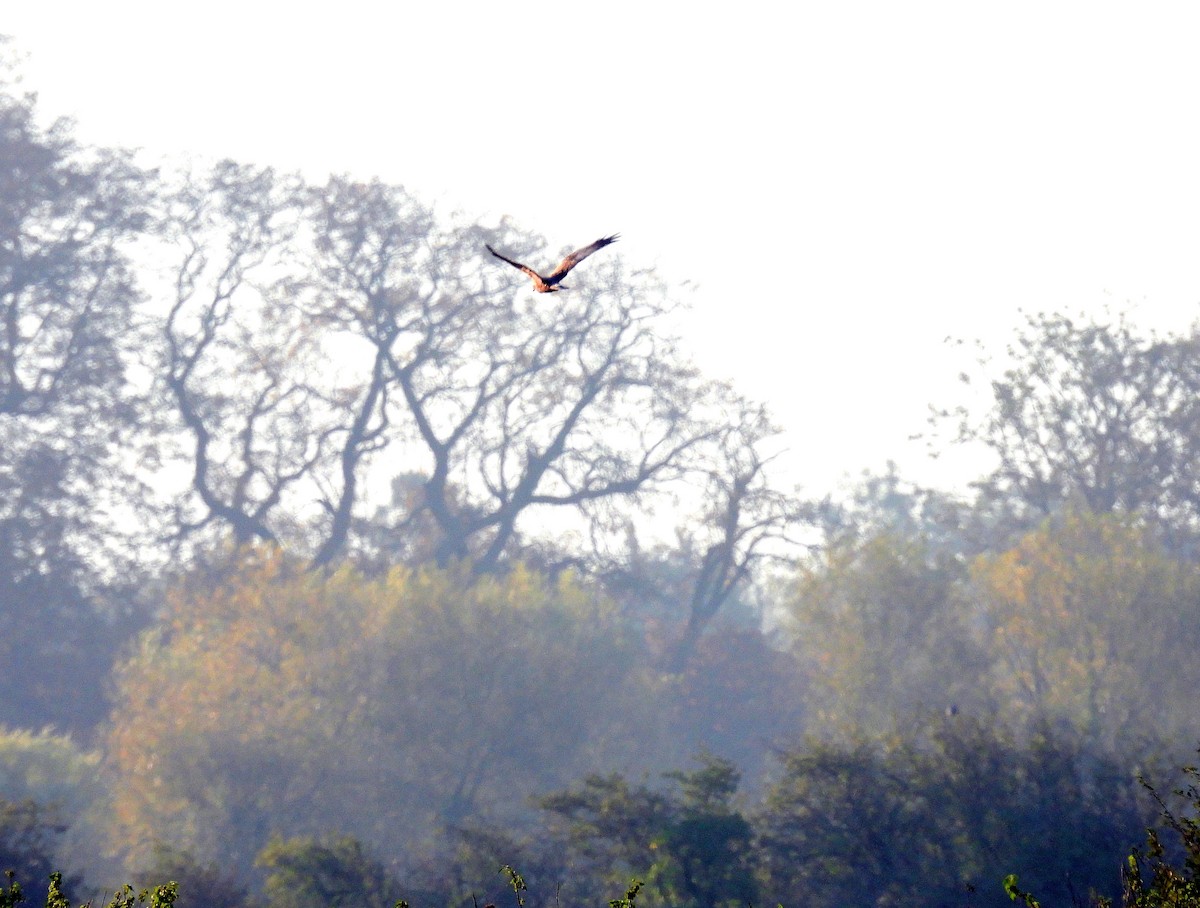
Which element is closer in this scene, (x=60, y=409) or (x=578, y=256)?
(x=578, y=256)

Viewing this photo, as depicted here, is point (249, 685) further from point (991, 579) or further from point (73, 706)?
point (991, 579)

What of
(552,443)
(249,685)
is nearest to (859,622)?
(552,443)

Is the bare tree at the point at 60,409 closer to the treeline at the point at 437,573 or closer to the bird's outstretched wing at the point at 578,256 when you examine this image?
the treeline at the point at 437,573

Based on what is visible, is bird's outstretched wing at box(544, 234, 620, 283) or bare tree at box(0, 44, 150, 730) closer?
bird's outstretched wing at box(544, 234, 620, 283)

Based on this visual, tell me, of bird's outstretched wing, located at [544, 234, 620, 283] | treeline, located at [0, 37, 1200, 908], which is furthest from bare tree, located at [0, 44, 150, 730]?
bird's outstretched wing, located at [544, 234, 620, 283]

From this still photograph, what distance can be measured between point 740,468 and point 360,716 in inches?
744

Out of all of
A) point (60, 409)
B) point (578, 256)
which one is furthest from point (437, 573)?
point (578, 256)

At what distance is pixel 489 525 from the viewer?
62938mm

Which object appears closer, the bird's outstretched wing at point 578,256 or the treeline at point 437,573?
the bird's outstretched wing at point 578,256

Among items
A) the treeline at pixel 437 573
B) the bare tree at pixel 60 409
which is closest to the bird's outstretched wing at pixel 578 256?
the treeline at pixel 437 573

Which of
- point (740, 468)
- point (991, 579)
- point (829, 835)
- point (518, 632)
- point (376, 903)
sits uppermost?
point (740, 468)

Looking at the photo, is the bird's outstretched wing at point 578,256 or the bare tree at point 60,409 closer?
the bird's outstretched wing at point 578,256

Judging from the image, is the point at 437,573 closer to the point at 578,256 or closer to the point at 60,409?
the point at 60,409

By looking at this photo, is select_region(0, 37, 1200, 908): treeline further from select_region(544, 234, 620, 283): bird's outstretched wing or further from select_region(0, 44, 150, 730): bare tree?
select_region(544, 234, 620, 283): bird's outstretched wing
